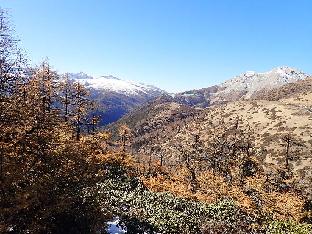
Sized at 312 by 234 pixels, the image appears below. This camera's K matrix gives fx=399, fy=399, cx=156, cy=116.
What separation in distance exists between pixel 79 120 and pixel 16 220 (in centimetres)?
3379

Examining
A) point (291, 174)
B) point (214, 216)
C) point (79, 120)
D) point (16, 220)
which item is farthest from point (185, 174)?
point (16, 220)

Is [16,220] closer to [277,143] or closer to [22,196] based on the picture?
[22,196]

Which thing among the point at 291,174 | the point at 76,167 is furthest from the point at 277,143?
the point at 76,167

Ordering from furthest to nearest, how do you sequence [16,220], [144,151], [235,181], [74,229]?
[144,151]
[235,181]
[74,229]
[16,220]

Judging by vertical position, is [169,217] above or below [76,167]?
below

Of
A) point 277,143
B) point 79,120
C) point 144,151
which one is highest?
point 79,120

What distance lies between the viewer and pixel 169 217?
29.8 m

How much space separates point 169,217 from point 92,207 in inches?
417

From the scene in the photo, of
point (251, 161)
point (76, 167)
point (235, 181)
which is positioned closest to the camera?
point (76, 167)

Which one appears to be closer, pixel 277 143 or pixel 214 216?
pixel 214 216

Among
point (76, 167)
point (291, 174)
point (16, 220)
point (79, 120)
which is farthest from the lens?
point (291, 174)

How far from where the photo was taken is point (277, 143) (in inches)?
4117

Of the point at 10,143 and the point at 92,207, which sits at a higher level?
the point at 10,143

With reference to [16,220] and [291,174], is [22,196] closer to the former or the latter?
[16,220]
